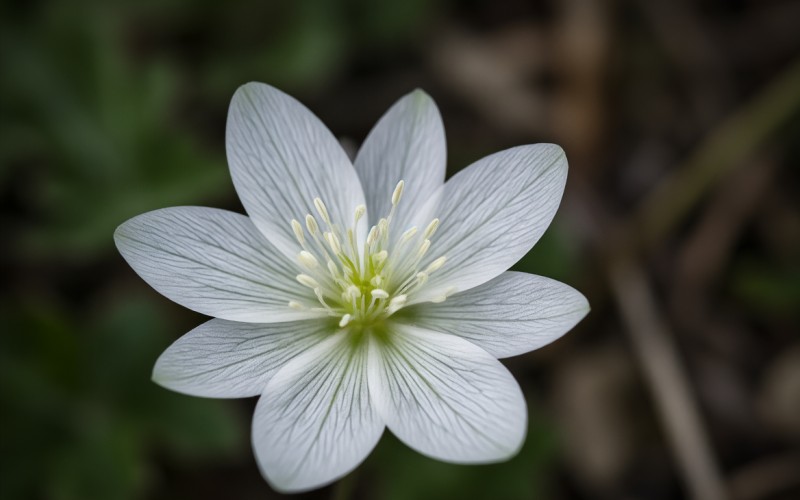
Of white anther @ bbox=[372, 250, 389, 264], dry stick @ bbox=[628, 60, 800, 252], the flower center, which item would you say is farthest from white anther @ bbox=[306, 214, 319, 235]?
dry stick @ bbox=[628, 60, 800, 252]

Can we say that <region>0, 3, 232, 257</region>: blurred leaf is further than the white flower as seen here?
Yes

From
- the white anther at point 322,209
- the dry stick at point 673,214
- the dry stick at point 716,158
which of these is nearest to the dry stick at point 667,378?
the dry stick at point 673,214

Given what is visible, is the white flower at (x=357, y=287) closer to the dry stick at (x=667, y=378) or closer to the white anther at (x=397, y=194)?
the white anther at (x=397, y=194)

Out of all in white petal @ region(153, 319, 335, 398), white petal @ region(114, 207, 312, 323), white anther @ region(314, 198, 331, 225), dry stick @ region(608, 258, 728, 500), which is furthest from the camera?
dry stick @ region(608, 258, 728, 500)

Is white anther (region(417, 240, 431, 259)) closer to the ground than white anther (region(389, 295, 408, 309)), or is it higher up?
higher up

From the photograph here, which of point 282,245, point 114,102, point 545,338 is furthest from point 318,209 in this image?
point 114,102

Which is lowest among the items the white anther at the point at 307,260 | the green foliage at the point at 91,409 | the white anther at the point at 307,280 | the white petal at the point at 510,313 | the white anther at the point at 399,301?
the green foliage at the point at 91,409

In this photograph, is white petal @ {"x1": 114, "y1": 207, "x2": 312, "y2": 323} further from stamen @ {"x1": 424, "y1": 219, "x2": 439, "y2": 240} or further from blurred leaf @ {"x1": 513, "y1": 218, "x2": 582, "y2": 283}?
blurred leaf @ {"x1": 513, "y1": 218, "x2": 582, "y2": 283}
